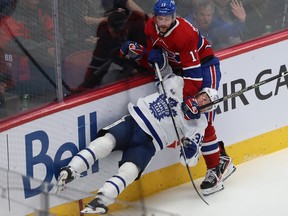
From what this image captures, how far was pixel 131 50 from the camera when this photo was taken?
5.64m

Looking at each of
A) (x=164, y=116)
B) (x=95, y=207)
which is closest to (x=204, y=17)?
(x=164, y=116)

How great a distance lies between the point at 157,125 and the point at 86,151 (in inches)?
18.9

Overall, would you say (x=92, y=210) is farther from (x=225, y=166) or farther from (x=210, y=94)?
(x=225, y=166)

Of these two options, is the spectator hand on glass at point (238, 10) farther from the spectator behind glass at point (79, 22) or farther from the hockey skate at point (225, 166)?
the spectator behind glass at point (79, 22)

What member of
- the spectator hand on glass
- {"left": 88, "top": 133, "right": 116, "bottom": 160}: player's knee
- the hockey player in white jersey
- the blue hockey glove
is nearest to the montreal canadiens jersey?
the hockey player in white jersey

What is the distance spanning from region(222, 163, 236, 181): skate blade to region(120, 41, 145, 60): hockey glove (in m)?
1.02

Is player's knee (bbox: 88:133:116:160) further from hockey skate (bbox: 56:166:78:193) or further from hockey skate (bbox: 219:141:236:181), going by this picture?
hockey skate (bbox: 219:141:236:181)

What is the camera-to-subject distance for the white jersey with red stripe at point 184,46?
218 inches

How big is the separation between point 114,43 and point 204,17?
0.71 m

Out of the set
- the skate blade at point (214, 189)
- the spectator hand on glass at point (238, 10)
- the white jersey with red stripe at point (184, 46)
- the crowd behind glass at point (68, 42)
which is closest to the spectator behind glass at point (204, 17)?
the crowd behind glass at point (68, 42)

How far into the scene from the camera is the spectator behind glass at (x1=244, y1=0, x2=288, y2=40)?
6387 millimetres

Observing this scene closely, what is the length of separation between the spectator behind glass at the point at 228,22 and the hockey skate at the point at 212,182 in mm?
818

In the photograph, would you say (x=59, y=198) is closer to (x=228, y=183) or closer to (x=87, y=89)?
(x=87, y=89)

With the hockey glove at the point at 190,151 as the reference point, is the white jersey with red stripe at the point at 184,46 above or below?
above
